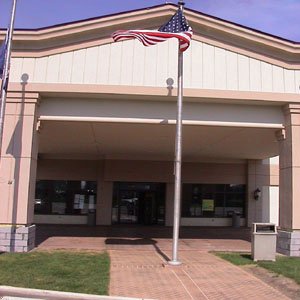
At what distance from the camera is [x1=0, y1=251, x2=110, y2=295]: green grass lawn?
924 cm

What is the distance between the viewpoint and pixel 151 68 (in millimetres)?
15250

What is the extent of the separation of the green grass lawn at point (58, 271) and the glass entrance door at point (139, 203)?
14.8m

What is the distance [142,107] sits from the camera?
1552cm

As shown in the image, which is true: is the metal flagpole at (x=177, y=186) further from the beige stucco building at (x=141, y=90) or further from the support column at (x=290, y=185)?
the support column at (x=290, y=185)

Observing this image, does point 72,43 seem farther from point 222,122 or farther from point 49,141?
point 49,141

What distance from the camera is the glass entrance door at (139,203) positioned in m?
29.2

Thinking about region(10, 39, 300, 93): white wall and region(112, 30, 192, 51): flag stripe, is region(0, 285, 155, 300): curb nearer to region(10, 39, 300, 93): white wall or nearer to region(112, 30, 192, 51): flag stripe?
region(112, 30, 192, 51): flag stripe

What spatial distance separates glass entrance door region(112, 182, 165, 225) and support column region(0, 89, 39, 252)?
1414 cm

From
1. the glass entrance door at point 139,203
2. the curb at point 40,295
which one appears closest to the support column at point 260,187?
the glass entrance door at point 139,203

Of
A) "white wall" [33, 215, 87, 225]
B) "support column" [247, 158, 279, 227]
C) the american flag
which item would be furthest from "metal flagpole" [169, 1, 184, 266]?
"support column" [247, 158, 279, 227]

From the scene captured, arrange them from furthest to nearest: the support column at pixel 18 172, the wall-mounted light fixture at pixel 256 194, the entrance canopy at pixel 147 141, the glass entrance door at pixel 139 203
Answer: the wall-mounted light fixture at pixel 256 194 → the glass entrance door at pixel 139 203 → the entrance canopy at pixel 147 141 → the support column at pixel 18 172

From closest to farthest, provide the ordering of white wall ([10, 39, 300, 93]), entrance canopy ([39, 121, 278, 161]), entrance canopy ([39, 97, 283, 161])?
white wall ([10, 39, 300, 93]) < entrance canopy ([39, 97, 283, 161]) < entrance canopy ([39, 121, 278, 161])

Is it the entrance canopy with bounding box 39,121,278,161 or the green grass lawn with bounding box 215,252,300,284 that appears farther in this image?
the entrance canopy with bounding box 39,121,278,161

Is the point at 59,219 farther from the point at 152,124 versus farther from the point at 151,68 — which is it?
the point at 151,68
